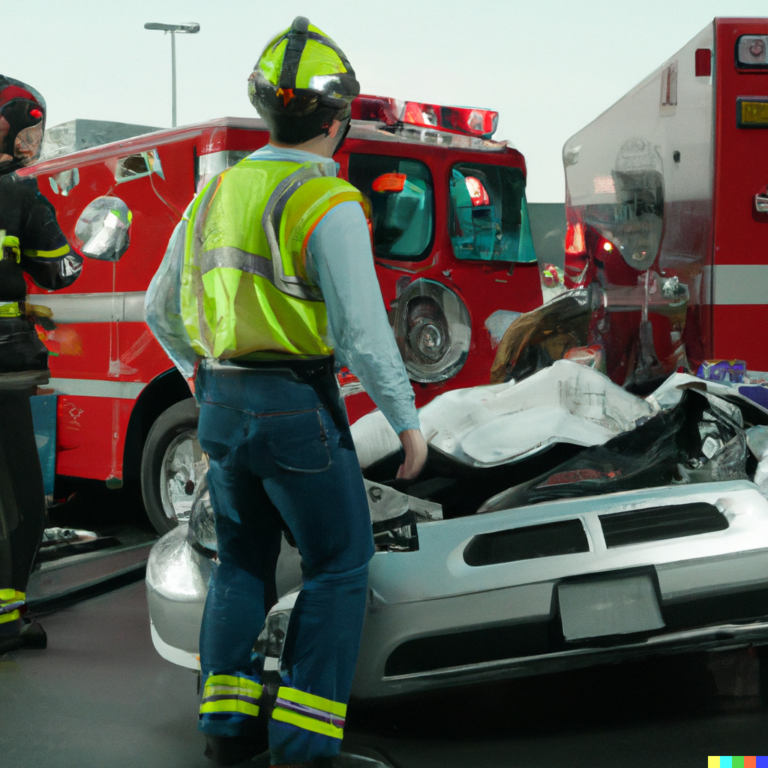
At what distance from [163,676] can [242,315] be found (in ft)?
5.91

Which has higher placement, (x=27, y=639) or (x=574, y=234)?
(x=574, y=234)

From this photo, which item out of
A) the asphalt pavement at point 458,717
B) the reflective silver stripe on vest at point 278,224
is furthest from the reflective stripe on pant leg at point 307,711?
the reflective silver stripe on vest at point 278,224

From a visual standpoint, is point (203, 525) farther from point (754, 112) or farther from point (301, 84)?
point (754, 112)

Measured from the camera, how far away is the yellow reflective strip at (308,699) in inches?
98.1

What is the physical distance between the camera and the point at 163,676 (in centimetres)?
370

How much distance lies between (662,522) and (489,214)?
10.1ft

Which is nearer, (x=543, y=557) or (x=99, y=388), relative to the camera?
(x=543, y=557)

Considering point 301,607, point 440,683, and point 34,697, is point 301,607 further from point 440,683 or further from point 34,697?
point 34,697

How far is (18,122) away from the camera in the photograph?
3953 millimetres

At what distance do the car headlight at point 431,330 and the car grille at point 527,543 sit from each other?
2.15 meters

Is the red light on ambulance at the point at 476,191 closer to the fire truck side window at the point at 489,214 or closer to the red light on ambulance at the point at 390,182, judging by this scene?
the fire truck side window at the point at 489,214

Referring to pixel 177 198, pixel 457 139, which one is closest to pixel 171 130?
pixel 177 198

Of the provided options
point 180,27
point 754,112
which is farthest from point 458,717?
point 180,27

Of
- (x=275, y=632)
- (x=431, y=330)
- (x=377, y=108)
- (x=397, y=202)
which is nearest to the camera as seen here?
(x=275, y=632)
